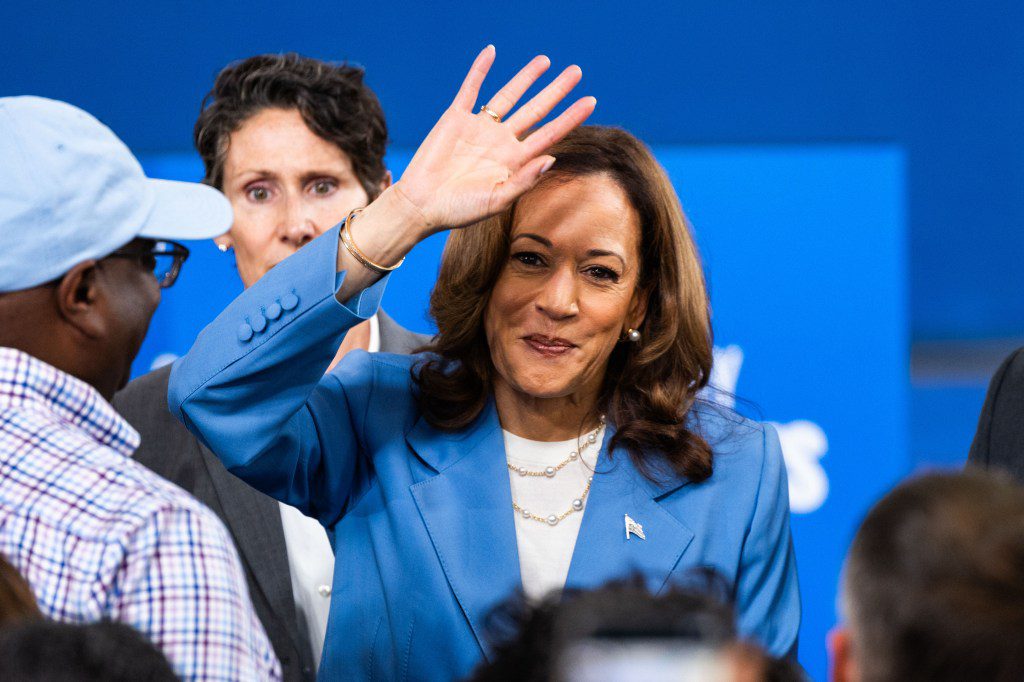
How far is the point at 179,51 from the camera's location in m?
3.82

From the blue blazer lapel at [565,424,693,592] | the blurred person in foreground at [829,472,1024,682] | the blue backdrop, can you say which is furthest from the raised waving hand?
the blue backdrop

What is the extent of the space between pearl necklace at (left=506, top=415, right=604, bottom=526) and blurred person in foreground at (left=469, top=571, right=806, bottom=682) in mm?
972

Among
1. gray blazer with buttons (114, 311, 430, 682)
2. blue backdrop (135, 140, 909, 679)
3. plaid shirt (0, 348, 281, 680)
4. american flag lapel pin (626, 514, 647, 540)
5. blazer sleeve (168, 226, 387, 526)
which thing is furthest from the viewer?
blue backdrop (135, 140, 909, 679)

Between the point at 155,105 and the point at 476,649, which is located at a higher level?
the point at 155,105

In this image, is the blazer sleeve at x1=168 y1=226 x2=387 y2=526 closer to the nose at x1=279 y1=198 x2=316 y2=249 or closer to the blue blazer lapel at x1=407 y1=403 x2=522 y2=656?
the blue blazer lapel at x1=407 y1=403 x2=522 y2=656

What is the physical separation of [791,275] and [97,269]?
7.32 ft

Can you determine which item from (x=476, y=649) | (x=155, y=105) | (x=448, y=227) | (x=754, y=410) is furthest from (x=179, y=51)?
(x=476, y=649)

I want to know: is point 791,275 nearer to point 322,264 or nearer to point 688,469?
point 688,469

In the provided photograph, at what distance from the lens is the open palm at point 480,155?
72.7 inches

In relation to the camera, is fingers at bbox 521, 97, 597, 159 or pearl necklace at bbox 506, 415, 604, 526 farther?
pearl necklace at bbox 506, 415, 604, 526

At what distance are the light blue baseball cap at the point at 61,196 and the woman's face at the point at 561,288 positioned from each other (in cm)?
63

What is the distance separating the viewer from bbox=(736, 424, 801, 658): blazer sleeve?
1.99 m

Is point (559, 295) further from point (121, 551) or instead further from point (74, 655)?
point (74, 655)

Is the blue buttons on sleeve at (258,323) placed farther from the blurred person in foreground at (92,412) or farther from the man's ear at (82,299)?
the man's ear at (82,299)
